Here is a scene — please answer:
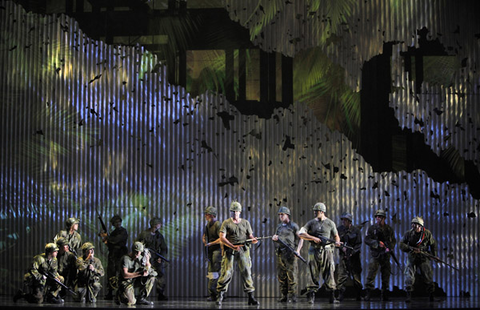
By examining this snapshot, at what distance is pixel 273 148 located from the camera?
15859 millimetres

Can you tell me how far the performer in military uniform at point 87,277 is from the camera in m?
14.1

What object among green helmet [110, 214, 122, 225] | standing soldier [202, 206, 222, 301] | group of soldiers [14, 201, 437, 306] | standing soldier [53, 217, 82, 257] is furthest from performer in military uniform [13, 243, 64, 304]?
standing soldier [202, 206, 222, 301]

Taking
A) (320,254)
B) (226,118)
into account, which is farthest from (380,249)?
(226,118)

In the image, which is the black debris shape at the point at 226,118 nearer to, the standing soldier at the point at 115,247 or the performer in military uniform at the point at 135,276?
the standing soldier at the point at 115,247

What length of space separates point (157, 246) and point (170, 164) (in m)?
2.05

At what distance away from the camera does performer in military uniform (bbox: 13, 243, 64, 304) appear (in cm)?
1370

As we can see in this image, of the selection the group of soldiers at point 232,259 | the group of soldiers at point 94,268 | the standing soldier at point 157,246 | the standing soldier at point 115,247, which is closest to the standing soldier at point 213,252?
the group of soldiers at point 232,259

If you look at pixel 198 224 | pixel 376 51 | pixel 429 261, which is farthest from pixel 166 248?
pixel 376 51

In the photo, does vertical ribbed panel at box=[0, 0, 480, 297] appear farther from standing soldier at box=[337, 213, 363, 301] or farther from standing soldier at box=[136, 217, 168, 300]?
standing soldier at box=[337, 213, 363, 301]

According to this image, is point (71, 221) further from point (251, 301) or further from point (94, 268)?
point (251, 301)

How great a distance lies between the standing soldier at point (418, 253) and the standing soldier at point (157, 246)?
4987 millimetres

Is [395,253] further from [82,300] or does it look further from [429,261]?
[82,300]

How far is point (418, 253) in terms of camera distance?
14.0 metres

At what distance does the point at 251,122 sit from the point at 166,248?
344 centimetres
